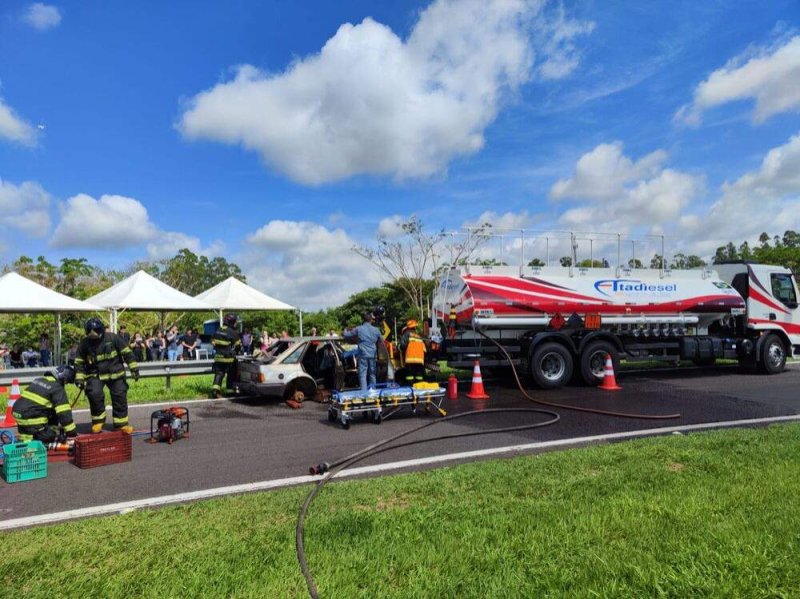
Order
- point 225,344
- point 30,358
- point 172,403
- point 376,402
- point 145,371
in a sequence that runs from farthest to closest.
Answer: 1. point 30,358
2. point 145,371
3. point 225,344
4. point 172,403
5. point 376,402

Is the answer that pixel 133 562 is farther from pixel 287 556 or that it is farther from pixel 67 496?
pixel 67 496

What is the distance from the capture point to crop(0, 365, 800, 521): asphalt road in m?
5.48

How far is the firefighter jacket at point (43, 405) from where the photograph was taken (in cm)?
653

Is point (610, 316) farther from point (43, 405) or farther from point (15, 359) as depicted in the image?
point (15, 359)

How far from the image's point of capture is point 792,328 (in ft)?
48.2

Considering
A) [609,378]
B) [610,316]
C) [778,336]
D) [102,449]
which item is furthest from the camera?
[778,336]

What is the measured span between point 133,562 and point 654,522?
143 inches

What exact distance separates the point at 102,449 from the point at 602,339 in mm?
10570

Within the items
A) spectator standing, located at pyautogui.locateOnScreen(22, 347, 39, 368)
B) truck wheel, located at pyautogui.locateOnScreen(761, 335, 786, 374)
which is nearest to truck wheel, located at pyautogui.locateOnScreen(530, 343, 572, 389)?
truck wheel, located at pyautogui.locateOnScreen(761, 335, 786, 374)

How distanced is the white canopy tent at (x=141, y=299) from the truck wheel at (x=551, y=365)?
14.2 m

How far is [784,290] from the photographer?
14.8 meters

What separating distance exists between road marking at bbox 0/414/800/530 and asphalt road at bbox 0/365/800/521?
16 centimetres

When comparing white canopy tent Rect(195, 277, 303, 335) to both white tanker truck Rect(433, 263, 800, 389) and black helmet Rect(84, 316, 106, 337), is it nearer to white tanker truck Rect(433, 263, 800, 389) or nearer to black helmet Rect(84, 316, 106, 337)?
white tanker truck Rect(433, 263, 800, 389)

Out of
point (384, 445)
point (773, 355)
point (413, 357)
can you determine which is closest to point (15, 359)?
point (413, 357)
